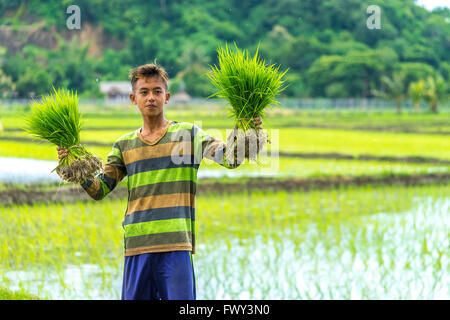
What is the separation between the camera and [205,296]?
132 inches

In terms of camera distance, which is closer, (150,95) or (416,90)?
(150,95)

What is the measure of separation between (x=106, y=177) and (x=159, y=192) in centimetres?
21

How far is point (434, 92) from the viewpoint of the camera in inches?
888

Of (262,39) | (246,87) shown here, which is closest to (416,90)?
(262,39)

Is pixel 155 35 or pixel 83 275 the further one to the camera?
pixel 155 35

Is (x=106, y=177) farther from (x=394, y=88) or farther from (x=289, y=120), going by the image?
(x=394, y=88)

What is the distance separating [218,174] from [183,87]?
17.9 metres

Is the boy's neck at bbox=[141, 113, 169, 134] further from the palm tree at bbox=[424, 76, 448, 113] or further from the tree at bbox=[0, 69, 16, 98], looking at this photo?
the palm tree at bbox=[424, 76, 448, 113]

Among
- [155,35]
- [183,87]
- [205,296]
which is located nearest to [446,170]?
[205,296]

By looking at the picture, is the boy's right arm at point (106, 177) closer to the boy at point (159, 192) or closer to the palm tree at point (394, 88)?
the boy at point (159, 192)

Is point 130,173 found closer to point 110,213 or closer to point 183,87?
point 110,213

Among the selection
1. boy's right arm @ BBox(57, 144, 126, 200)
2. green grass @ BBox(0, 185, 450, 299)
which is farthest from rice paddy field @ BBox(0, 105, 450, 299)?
boy's right arm @ BBox(57, 144, 126, 200)

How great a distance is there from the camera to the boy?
A: 1914 mm
